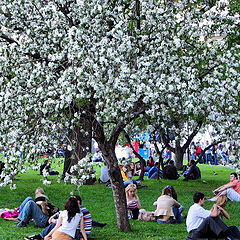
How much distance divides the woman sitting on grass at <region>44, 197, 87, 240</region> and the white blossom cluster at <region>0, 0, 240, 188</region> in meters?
0.85

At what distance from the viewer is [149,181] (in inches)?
961

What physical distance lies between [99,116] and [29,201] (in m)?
4.04

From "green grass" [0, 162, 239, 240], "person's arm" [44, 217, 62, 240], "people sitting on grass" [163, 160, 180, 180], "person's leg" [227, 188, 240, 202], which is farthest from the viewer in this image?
"people sitting on grass" [163, 160, 180, 180]

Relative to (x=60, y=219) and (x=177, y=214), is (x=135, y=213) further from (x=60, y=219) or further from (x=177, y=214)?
(x=60, y=219)

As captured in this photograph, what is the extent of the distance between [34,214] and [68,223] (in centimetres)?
271

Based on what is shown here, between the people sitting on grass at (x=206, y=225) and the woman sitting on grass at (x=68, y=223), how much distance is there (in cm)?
240

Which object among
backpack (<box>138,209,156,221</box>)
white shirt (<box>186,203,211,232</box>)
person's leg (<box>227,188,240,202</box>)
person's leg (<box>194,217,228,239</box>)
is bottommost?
person's leg (<box>194,217,228,239</box>)

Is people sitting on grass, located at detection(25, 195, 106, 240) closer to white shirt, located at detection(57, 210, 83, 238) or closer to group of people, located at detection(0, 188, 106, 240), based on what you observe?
group of people, located at detection(0, 188, 106, 240)

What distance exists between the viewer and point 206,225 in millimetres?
11312

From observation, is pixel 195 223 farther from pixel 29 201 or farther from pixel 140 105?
pixel 29 201

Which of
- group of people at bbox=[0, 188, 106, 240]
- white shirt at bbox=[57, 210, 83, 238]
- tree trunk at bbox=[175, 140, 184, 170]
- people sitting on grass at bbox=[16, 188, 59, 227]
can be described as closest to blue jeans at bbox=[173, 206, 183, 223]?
group of people at bbox=[0, 188, 106, 240]

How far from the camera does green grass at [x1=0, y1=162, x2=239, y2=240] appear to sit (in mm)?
12250

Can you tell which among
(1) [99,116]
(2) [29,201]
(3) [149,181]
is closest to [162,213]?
(2) [29,201]

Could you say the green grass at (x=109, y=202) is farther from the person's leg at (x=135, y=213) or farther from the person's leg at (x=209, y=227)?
the person's leg at (x=209, y=227)
